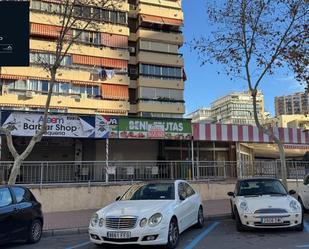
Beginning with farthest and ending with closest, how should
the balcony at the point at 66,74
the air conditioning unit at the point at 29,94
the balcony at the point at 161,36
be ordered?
the balcony at the point at 161,36, the balcony at the point at 66,74, the air conditioning unit at the point at 29,94

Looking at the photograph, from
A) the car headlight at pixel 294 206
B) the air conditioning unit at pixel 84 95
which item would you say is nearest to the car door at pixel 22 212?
the car headlight at pixel 294 206

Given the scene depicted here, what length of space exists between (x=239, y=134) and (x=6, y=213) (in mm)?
17933

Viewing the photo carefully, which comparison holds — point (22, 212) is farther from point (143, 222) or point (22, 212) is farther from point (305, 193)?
point (305, 193)

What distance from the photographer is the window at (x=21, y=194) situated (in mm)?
11008

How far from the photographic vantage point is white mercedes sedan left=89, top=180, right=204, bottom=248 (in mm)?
9070

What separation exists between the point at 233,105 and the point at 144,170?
27427mm

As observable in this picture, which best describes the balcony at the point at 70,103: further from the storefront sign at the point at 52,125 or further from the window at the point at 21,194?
the window at the point at 21,194

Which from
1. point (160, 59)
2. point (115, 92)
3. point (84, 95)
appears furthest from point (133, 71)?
point (84, 95)

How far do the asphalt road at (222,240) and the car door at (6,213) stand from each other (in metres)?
0.82

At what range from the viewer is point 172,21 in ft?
181

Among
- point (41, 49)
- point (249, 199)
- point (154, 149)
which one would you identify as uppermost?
point (41, 49)

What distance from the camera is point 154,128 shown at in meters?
23.0

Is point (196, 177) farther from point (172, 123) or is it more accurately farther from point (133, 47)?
point (133, 47)

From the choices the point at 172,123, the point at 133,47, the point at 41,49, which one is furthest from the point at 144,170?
the point at 133,47
